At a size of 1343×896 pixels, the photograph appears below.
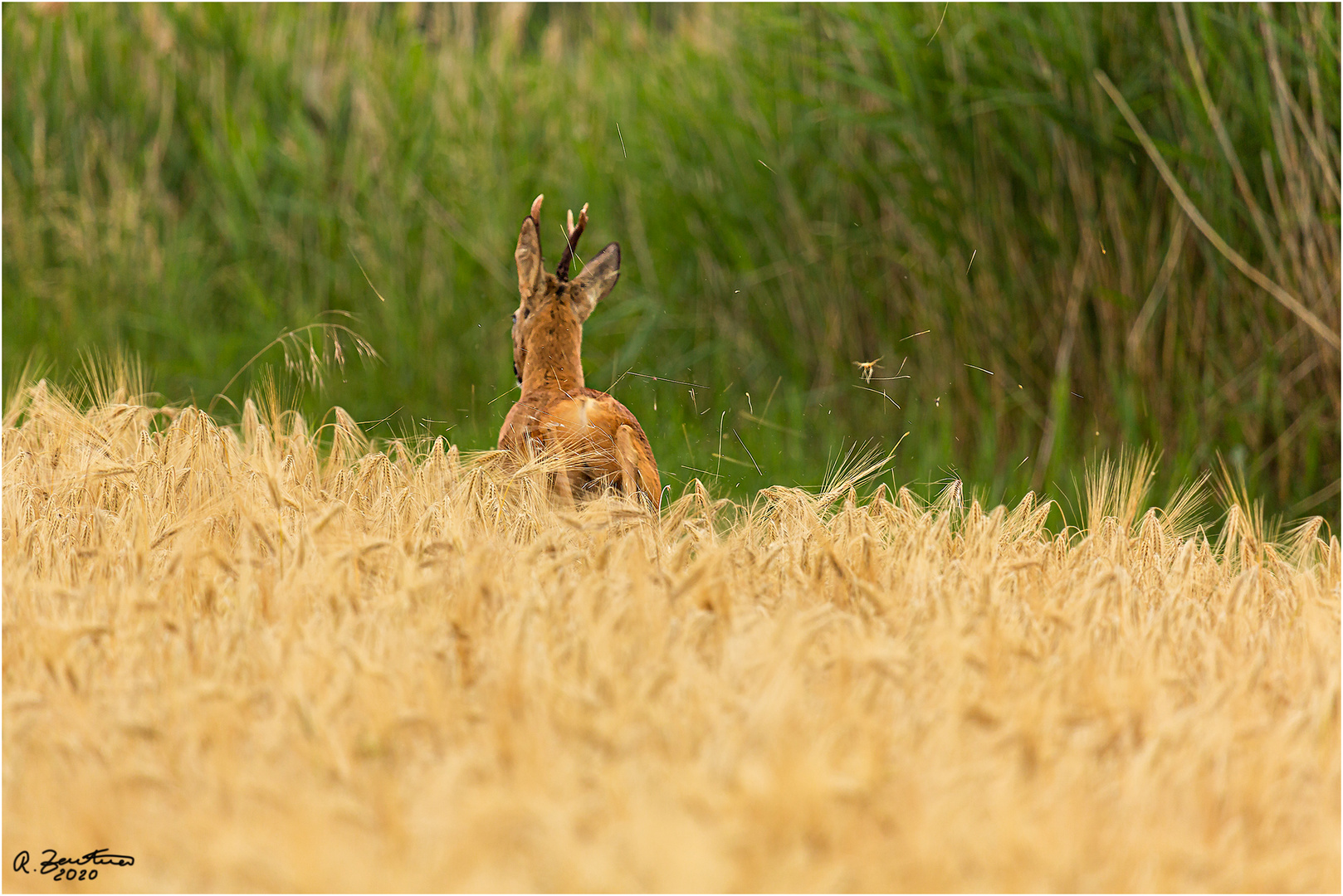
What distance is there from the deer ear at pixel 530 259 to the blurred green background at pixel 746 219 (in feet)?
2.39

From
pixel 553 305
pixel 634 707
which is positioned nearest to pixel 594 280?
pixel 553 305

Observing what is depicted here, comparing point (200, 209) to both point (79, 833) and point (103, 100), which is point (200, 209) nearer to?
point (103, 100)

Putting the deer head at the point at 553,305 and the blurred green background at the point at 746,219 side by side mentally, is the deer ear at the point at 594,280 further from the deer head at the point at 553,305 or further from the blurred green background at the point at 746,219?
the blurred green background at the point at 746,219

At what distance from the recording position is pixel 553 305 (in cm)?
249

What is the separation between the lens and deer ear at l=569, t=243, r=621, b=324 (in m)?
2.53

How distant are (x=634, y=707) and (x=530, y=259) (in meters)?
1.30

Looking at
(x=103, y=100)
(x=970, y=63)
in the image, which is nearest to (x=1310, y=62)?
(x=970, y=63)

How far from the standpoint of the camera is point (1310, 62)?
11.9 feet

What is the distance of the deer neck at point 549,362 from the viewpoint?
2469mm
